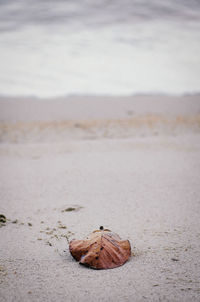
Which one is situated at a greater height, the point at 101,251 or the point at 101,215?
the point at 101,251

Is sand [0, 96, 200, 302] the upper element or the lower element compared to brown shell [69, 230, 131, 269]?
lower

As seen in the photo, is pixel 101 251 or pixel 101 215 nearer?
pixel 101 251

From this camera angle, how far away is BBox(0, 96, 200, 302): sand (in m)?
2.15

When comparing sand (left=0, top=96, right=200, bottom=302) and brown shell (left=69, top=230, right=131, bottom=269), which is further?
brown shell (left=69, top=230, right=131, bottom=269)

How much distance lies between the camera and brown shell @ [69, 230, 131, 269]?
2.33 metres

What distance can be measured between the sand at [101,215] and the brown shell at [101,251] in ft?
0.20

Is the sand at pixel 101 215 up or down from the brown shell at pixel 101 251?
down

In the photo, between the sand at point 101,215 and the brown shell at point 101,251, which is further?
the brown shell at point 101,251

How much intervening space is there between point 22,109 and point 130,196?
54.5 feet

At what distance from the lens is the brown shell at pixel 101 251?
233 cm

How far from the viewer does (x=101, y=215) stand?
3584 millimetres

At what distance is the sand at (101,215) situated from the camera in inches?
84.7

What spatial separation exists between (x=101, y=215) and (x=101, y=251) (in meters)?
1.26

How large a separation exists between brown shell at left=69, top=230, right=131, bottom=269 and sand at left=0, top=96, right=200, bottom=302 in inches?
2.3
